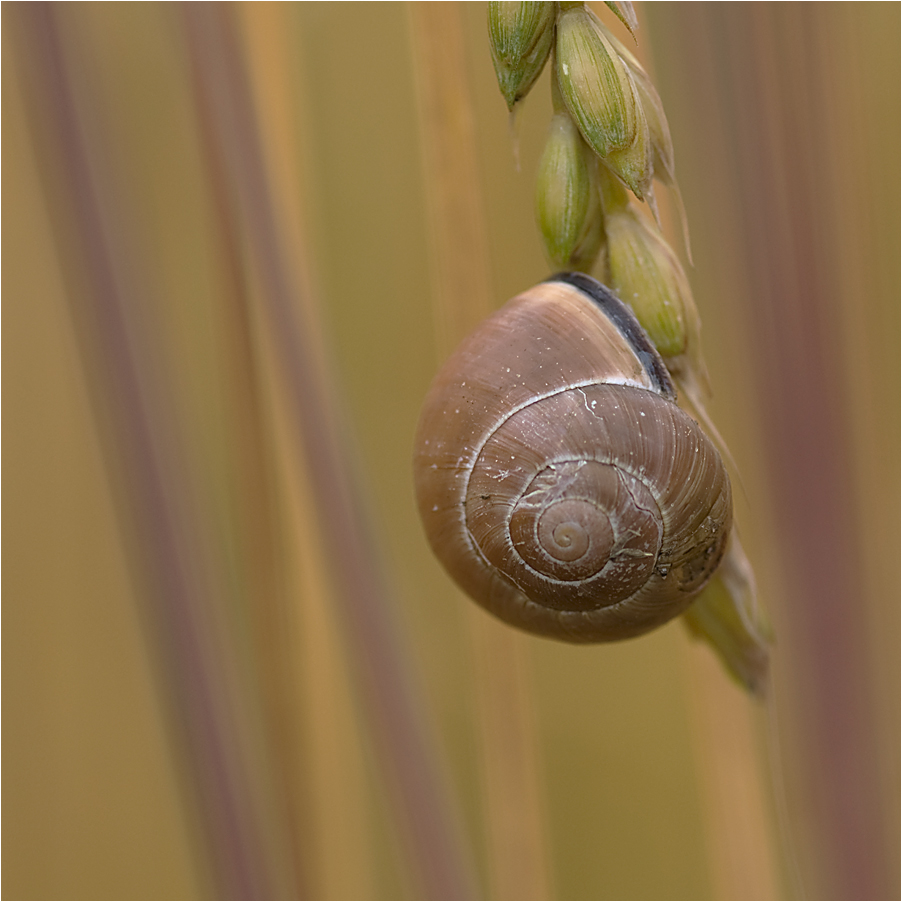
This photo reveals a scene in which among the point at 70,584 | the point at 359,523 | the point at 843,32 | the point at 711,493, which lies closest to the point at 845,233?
the point at 843,32

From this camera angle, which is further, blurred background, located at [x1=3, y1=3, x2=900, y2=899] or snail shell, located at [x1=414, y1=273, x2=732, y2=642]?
blurred background, located at [x1=3, y1=3, x2=900, y2=899]

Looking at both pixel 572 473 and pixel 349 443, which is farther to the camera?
pixel 349 443

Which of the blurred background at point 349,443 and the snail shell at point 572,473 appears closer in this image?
the snail shell at point 572,473
